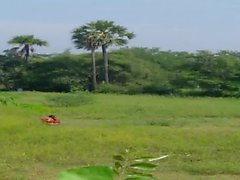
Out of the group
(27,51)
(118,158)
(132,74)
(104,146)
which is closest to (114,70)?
(132,74)

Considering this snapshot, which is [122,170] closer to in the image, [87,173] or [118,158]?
[118,158]

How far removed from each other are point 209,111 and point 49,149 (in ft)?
38.1

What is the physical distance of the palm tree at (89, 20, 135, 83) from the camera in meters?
35.4

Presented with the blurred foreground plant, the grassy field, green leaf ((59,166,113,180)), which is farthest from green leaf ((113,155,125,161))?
the grassy field

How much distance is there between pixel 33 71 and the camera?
3912 cm

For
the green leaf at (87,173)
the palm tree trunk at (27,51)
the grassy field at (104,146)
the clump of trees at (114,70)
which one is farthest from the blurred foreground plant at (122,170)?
the palm tree trunk at (27,51)

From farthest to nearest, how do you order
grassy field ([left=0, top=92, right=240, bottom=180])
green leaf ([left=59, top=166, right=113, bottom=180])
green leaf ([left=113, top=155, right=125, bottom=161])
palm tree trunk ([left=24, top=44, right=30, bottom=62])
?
palm tree trunk ([left=24, top=44, right=30, bottom=62])
grassy field ([left=0, top=92, right=240, bottom=180])
green leaf ([left=113, top=155, right=125, bottom=161])
green leaf ([left=59, top=166, right=113, bottom=180])

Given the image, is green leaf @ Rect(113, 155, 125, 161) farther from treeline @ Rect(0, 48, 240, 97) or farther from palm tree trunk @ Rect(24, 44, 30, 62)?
palm tree trunk @ Rect(24, 44, 30, 62)

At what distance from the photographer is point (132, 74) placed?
38.7m

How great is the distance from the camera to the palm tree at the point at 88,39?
35438mm

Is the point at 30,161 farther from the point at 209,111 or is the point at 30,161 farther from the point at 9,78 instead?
the point at 9,78

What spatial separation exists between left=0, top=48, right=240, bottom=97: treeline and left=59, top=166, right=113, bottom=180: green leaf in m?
33.4

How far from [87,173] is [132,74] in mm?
38027

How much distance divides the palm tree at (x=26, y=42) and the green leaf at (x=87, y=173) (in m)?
39.5
